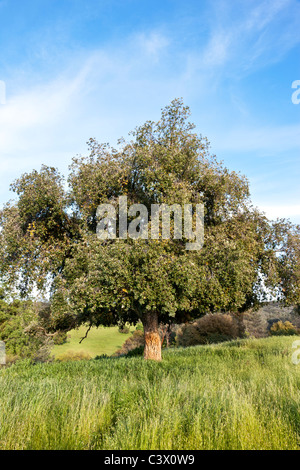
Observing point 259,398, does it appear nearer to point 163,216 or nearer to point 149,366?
point 149,366

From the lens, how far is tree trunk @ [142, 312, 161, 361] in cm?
1806

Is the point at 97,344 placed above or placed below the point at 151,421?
below

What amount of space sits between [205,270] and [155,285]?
3.21 metres

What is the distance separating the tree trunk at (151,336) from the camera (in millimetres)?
18062

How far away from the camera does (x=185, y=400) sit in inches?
263

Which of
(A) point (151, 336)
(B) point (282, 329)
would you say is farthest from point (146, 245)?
(B) point (282, 329)

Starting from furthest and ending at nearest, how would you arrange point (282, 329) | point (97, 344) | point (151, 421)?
point (97, 344)
point (282, 329)
point (151, 421)

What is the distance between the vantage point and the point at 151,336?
1855 centimetres

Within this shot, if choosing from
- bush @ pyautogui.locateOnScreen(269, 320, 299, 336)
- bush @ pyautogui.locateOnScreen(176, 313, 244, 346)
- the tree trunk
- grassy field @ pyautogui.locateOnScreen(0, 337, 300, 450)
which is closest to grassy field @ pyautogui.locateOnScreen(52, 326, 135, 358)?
bush @ pyautogui.locateOnScreen(176, 313, 244, 346)

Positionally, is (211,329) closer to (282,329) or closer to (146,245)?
(282,329)

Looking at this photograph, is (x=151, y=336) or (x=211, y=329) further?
(x=211, y=329)

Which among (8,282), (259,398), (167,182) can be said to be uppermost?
(167,182)

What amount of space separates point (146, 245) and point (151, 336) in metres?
7.12

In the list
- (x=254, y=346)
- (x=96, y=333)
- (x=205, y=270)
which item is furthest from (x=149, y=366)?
(x=96, y=333)
